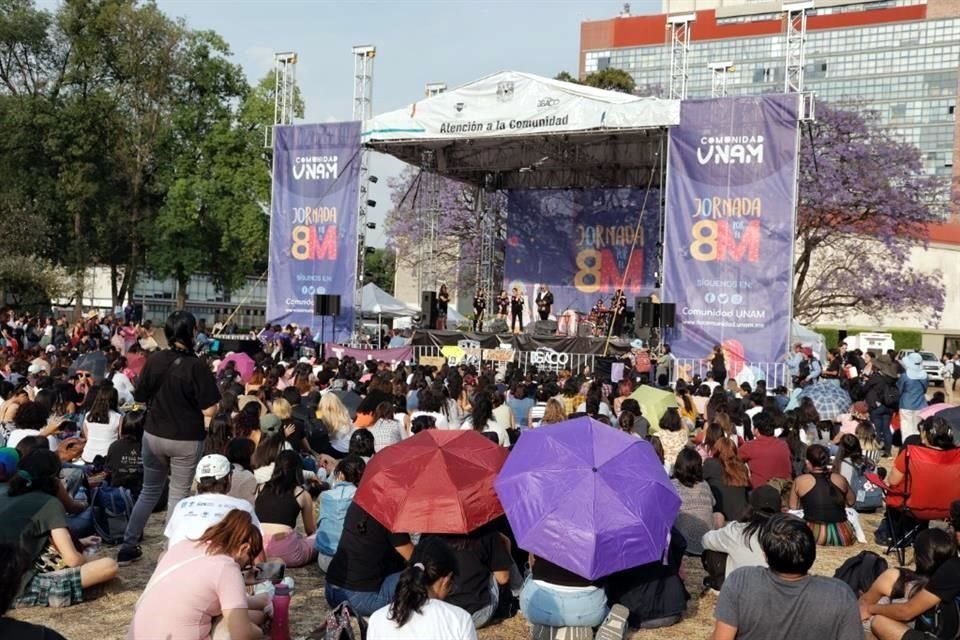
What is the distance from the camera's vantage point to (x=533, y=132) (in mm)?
18484

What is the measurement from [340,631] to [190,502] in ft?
3.09

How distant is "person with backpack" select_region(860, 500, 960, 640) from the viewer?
13.0 ft

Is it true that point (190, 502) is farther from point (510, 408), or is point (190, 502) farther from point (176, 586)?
point (510, 408)

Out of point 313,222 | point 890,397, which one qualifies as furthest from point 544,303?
point 890,397

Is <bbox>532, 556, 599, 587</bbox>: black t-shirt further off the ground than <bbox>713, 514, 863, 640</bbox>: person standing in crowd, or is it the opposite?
<bbox>713, 514, 863, 640</bbox>: person standing in crowd

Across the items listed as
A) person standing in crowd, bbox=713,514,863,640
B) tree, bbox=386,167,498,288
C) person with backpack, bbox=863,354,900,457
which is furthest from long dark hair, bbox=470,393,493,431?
tree, bbox=386,167,498,288

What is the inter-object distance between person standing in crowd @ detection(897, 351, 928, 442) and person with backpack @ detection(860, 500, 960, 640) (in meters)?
7.71

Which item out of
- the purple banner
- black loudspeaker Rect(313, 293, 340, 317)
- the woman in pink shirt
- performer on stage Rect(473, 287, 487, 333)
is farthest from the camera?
performer on stage Rect(473, 287, 487, 333)

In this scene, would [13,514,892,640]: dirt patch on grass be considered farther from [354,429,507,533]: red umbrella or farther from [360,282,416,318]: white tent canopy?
[360,282,416,318]: white tent canopy

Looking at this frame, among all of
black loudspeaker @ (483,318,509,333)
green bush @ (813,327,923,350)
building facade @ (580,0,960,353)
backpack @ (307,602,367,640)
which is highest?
building facade @ (580,0,960,353)

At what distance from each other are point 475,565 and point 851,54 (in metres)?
64.9

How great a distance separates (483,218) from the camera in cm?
2489

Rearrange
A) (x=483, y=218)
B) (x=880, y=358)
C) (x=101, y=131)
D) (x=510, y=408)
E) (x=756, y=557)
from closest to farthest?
(x=756, y=557) < (x=510, y=408) < (x=880, y=358) < (x=483, y=218) < (x=101, y=131)

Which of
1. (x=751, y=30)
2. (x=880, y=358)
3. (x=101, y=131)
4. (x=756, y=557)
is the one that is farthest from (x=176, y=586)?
(x=751, y=30)
